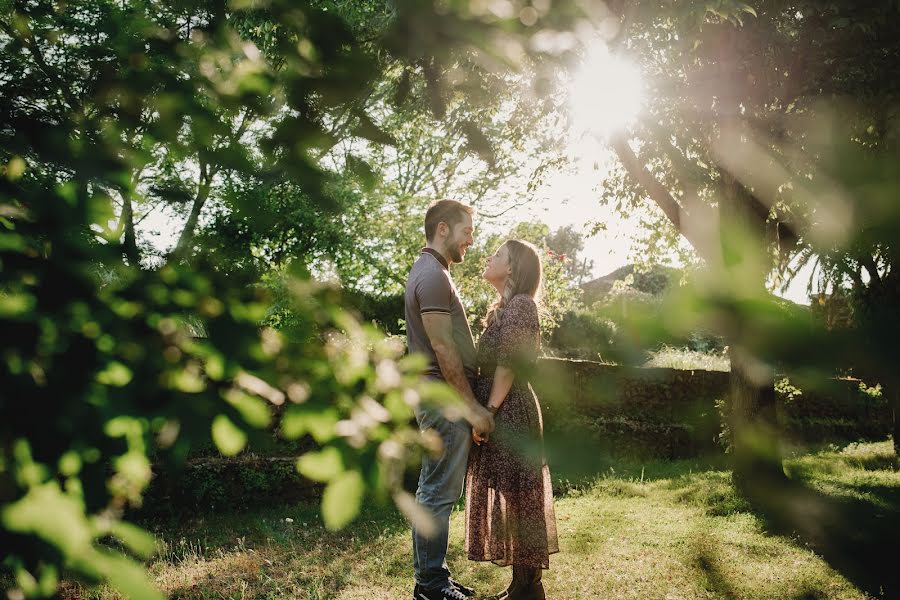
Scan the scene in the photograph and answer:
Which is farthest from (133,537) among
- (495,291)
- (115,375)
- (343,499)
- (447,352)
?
(495,291)

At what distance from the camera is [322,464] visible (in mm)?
831

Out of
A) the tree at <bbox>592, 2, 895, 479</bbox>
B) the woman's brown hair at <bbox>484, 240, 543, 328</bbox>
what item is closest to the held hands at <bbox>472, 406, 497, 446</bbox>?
the woman's brown hair at <bbox>484, 240, 543, 328</bbox>

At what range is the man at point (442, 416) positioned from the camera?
10.5 ft

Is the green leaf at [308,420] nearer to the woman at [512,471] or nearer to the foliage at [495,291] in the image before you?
the woman at [512,471]

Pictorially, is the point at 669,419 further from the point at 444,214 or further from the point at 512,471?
the point at 444,214

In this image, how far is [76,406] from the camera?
973 millimetres

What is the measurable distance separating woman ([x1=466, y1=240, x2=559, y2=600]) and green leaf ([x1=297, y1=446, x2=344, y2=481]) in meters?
2.50

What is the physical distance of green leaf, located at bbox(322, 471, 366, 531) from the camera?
0.76 metres

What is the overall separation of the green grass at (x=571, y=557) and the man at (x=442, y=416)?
73 cm

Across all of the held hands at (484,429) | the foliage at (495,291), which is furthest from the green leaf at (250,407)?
the foliage at (495,291)

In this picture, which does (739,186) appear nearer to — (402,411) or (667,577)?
(667,577)

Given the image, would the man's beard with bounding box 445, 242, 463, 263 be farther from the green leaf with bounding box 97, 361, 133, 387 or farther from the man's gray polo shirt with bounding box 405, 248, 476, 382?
the green leaf with bounding box 97, 361, 133, 387

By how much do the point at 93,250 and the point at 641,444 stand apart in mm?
9190

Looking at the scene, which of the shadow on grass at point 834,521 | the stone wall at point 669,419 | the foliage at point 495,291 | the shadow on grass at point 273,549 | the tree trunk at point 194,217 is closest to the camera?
the shadow on grass at point 834,521
